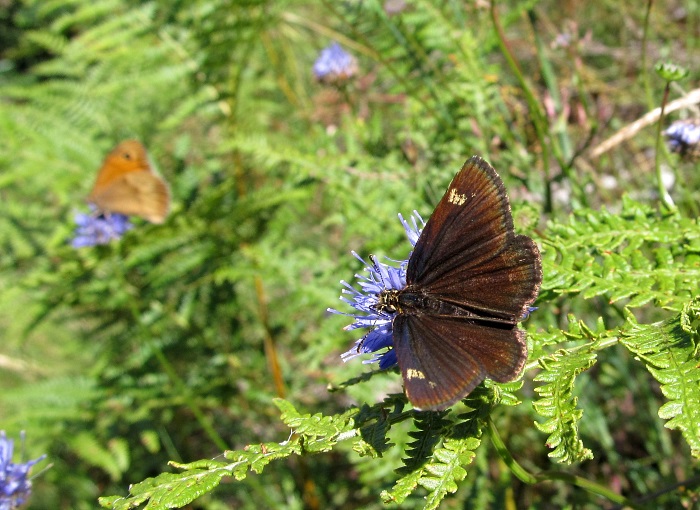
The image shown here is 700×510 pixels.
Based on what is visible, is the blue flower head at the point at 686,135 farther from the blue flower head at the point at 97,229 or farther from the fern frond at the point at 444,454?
the blue flower head at the point at 97,229

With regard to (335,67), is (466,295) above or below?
below

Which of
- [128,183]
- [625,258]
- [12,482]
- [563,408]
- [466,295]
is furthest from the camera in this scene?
[128,183]

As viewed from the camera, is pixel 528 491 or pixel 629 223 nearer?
pixel 629 223

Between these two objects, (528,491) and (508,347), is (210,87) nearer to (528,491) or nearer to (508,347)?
(528,491)

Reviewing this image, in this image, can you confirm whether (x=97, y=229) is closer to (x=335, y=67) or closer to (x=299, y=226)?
(x=299, y=226)

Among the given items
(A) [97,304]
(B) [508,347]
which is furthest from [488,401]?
(A) [97,304]

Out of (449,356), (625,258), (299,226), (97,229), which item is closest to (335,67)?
(299,226)

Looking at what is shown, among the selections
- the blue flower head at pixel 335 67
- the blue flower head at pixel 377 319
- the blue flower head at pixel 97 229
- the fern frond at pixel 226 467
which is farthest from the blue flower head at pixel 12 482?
the blue flower head at pixel 335 67

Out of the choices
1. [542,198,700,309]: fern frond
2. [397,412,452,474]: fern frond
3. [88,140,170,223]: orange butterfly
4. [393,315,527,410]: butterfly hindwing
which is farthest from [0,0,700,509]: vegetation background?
[397,412,452,474]: fern frond
